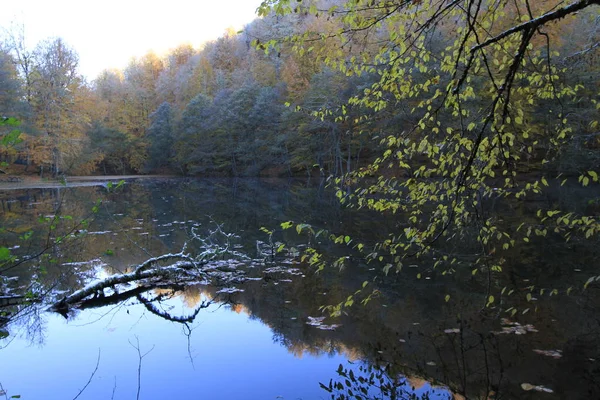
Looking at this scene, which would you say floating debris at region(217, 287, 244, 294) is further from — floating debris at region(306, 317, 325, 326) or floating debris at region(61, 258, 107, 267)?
floating debris at region(61, 258, 107, 267)

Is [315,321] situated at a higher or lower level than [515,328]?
lower

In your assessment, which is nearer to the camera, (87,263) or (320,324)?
(320,324)

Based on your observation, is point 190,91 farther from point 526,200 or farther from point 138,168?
point 526,200

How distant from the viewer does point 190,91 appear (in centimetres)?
6638

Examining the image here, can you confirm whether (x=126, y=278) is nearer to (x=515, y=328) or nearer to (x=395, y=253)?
(x=395, y=253)

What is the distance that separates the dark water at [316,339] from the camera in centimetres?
460

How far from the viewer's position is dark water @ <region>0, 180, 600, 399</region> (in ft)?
15.1

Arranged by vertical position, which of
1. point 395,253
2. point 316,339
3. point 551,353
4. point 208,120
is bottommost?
point 316,339

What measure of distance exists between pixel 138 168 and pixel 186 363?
2398 inches

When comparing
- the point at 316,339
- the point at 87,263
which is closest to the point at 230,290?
the point at 316,339

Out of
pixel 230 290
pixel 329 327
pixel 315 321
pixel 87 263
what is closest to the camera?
pixel 329 327

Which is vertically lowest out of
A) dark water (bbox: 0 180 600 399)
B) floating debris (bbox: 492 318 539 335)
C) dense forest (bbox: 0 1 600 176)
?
dark water (bbox: 0 180 600 399)

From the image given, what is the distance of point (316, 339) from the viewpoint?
570 centimetres

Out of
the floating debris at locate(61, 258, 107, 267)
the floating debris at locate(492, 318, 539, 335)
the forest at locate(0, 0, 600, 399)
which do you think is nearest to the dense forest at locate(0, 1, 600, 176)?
the forest at locate(0, 0, 600, 399)
